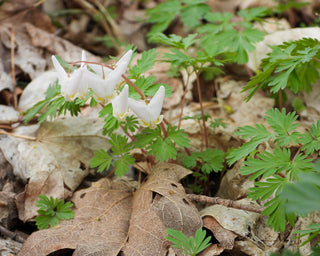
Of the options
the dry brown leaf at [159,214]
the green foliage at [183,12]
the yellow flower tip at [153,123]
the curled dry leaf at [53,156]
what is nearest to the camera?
the dry brown leaf at [159,214]

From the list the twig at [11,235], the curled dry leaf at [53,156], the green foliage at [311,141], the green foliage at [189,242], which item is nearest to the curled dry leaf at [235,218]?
the green foliage at [189,242]

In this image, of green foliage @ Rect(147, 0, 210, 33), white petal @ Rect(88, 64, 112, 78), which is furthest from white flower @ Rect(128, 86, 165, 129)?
green foliage @ Rect(147, 0, 210, 33)

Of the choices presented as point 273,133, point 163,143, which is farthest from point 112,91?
point 273,133

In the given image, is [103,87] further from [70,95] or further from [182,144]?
[182,144]

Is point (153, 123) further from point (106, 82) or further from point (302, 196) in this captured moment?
point (302, 196)

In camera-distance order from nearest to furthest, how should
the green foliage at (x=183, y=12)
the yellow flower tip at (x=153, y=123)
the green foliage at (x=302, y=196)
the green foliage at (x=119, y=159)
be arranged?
1. the green foliage at (x=302, y=196)
2. the yellow flower tip at (x=153, y=123)
3. the green foliage at (x=119, y=159)
4. the green foliage at (x=183, y=12)

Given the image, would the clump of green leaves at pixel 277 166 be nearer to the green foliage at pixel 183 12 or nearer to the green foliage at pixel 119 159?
the green foliage at pixel 119 159

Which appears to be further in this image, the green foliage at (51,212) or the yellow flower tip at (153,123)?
the green foliage at (51,212)
